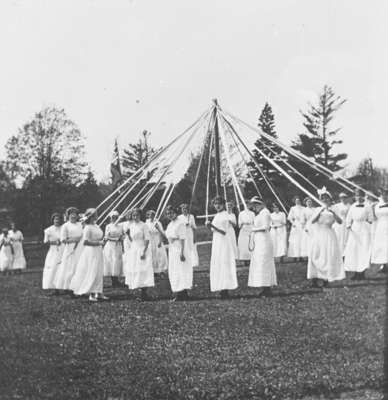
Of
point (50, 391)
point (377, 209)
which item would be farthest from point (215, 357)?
point (377, 209)

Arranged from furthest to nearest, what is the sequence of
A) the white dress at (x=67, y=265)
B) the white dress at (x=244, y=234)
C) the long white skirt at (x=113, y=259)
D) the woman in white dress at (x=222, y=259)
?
the white dress at (x=244, y=234) < the long white skirt at (x=113, y=259) < the white dress at (x=67, y=265) < the woman in white dress at (x=222, y=259)

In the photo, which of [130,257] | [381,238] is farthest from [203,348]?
[381,238]

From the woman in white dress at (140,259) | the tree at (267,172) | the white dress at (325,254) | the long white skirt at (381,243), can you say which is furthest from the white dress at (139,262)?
the tree at (267,172)

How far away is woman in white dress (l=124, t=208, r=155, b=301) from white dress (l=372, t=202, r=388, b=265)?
4752 millimetres

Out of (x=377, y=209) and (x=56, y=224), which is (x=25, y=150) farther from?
(x=377, y=209)

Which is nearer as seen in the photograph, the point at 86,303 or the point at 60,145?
the point at 86,303

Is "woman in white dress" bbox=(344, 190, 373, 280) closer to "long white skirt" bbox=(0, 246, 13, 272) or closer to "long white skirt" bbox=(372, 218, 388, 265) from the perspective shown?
"long white skirt" bbox=(372, 218, 388, 265)

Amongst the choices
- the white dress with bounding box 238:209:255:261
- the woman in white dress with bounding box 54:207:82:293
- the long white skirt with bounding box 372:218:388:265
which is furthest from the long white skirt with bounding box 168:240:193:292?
the white dress with bounding box 238:209:255:261

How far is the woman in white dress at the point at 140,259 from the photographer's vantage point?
32.3ft

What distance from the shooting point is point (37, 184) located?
113ft

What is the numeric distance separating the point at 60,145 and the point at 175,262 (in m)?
27.7

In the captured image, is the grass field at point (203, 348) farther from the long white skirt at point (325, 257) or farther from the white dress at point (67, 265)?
the white dress at point (67, 265)

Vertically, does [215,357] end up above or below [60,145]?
below

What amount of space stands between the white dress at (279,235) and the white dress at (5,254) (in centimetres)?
939
